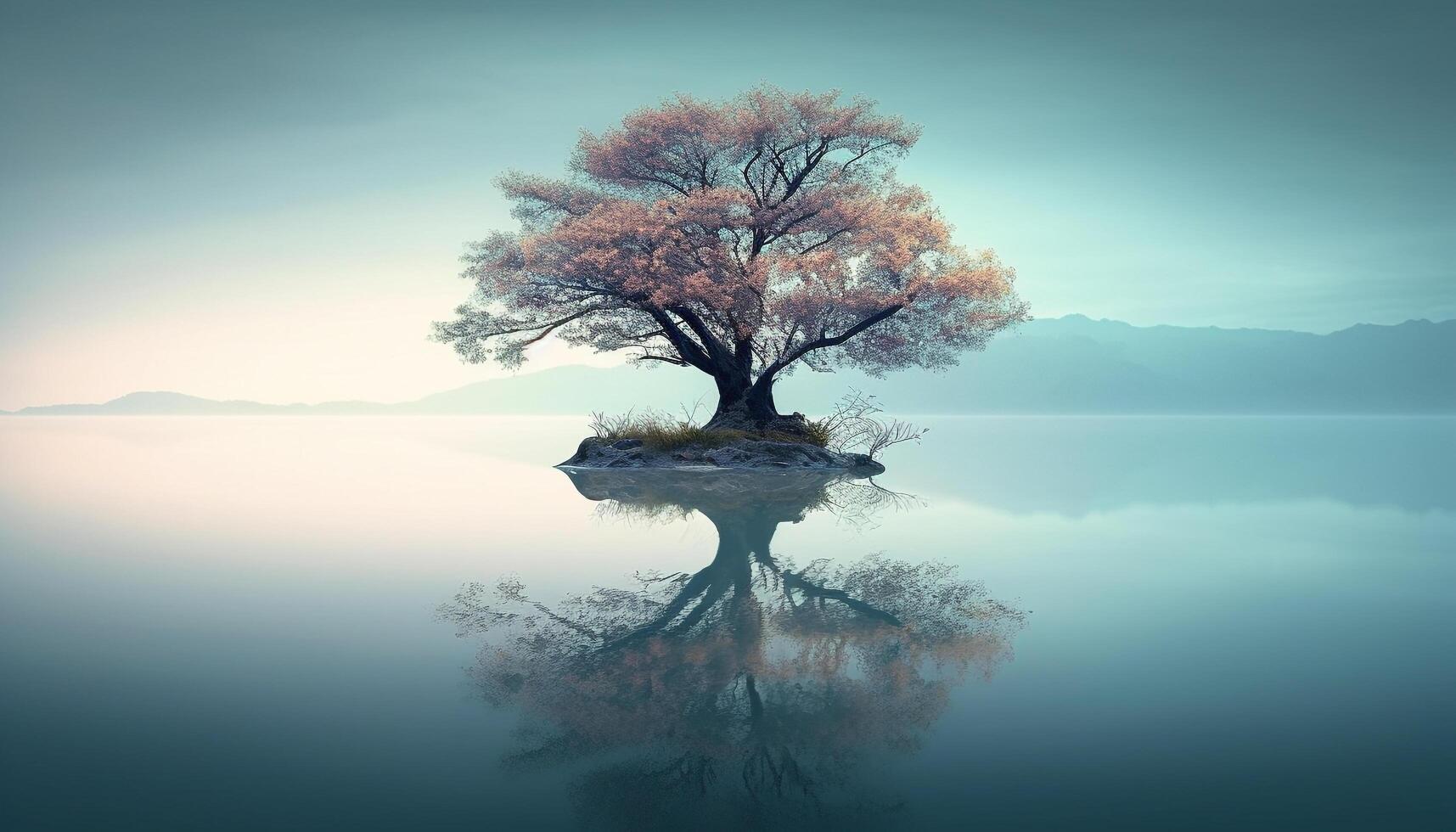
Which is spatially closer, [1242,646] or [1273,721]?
[1273,721]

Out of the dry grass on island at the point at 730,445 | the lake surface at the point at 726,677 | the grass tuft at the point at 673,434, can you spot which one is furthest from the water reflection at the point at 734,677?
the grass tuft at the point at 673,434

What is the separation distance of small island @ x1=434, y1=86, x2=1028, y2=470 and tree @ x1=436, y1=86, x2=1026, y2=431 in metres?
0.06

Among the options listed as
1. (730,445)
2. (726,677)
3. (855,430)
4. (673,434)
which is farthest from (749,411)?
(726,677)

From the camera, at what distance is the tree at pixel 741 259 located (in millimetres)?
22125

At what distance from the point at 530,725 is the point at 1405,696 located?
463 cm

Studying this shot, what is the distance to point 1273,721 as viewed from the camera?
394 cm

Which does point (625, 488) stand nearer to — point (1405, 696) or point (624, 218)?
point (624, 218)

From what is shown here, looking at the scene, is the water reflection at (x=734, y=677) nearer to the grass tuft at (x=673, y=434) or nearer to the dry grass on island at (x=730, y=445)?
the dry grass on island at (x=730, y=445)

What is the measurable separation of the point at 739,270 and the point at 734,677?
18.8 m

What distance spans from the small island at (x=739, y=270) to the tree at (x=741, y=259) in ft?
0.18

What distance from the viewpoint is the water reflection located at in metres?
3.16

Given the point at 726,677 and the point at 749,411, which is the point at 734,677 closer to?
the point at 726,677

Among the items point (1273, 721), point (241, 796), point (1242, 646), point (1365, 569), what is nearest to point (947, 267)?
point (1365, 569)

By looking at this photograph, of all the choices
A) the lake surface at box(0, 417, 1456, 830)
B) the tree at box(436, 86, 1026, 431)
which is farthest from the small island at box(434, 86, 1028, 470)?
the lake surface at box(0, 417, 1456, 830)
